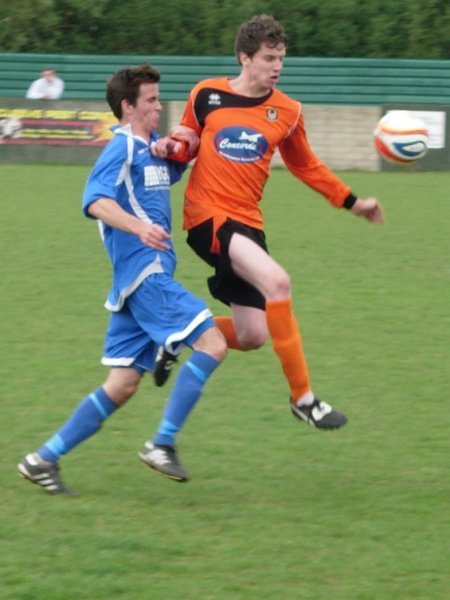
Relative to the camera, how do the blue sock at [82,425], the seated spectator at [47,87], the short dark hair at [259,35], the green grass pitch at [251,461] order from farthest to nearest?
1. the seated spectator at [47,87]
2. the short dark hair at [259,35]
3. the blue sock at [82,425]
4. the green grass pitch at [251,461]

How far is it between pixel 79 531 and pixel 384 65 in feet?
60.7

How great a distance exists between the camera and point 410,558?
4.38 metres

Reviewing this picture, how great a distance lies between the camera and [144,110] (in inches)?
206

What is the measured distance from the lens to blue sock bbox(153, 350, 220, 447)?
17.0ft

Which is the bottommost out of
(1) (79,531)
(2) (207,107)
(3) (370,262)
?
(3) (370,262)

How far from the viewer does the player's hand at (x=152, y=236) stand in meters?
4.86

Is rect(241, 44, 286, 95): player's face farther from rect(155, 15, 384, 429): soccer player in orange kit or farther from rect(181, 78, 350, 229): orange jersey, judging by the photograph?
rect(181, 78, 350, 229): orange jersey

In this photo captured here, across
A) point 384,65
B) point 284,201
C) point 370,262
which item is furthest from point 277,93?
point 384,65

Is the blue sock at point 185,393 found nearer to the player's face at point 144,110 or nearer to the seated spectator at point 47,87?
the player's face at point 144,110

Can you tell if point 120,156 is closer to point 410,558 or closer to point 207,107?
point 207,107

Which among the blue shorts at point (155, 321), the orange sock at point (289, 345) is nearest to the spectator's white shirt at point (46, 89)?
the orange sock at point (289, 345)

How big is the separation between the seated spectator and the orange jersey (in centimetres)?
1612

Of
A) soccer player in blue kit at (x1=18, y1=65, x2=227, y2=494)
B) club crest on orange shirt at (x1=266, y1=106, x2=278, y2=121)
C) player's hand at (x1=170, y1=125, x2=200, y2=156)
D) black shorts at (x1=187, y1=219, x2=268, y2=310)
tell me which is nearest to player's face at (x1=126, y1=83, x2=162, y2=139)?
soccer player in blue kit at (x1=18, y1=65, x2=227, y2=494)

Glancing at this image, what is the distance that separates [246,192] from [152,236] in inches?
46.4
